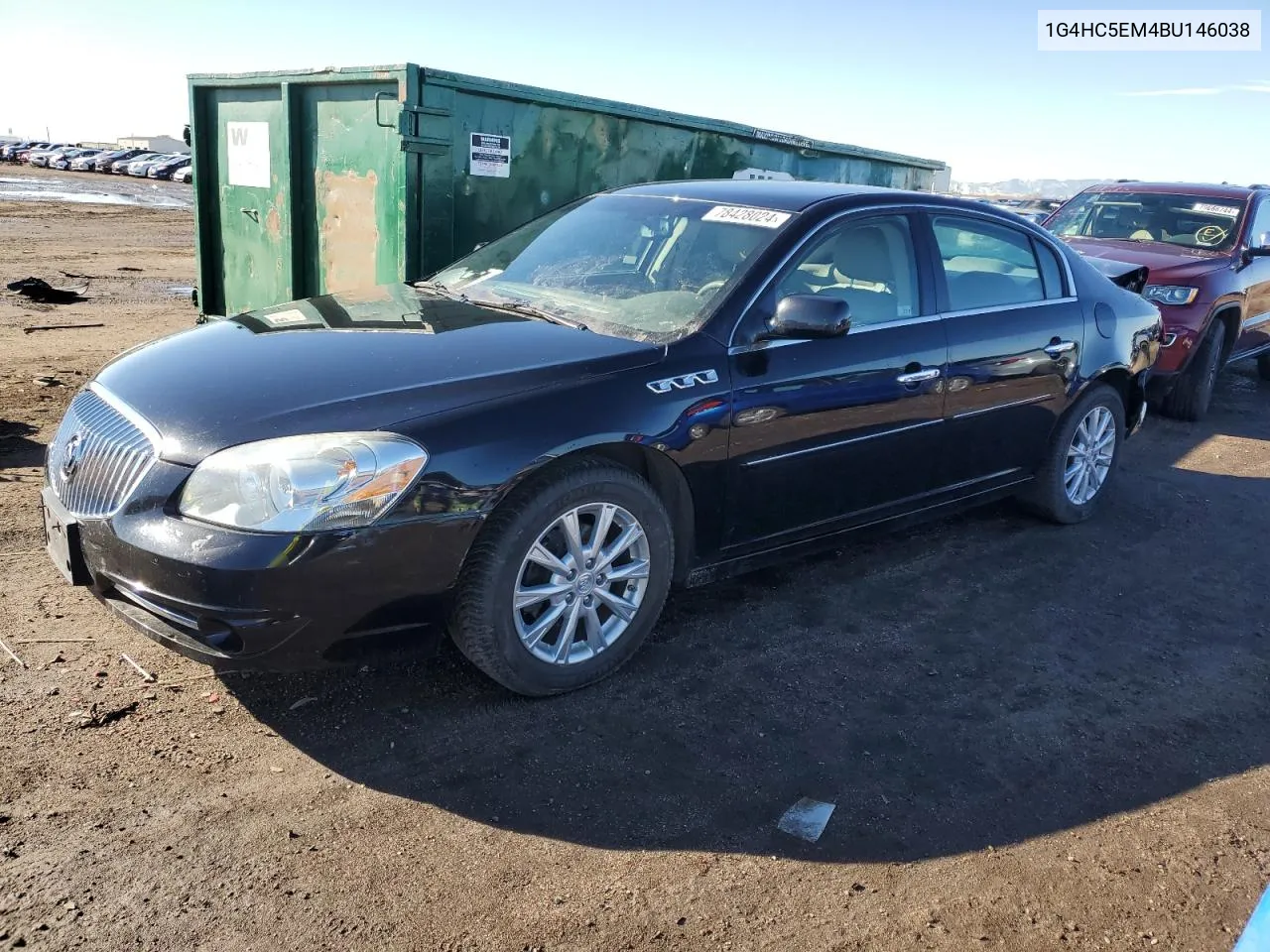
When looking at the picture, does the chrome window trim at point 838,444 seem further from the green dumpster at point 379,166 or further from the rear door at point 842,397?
the green dumpster at point 379,166

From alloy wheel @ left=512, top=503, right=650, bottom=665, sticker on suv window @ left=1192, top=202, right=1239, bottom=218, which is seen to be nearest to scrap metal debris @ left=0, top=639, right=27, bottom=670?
alloy wheel @ left=512, top=503, right=650, bottom=665

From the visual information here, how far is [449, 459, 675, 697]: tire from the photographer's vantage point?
10.4 ft

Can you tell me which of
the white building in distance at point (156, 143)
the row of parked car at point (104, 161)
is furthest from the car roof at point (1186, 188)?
the white building in distance at point (156, 143)

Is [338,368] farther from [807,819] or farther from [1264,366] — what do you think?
[1264,366]

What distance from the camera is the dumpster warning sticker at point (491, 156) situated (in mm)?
6699

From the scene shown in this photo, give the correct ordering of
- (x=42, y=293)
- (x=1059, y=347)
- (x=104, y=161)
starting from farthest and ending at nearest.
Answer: (x=104, y=161), (x=42, y=293), (x=1059, y=347)

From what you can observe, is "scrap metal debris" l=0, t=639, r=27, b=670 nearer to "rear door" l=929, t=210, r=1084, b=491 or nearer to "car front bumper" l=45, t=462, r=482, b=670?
"car front bumper" l=45, t=462, r=482, b=670

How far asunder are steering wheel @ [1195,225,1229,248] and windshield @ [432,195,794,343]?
6.50 meters

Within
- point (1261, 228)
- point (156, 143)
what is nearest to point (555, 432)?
point (1261, 228)

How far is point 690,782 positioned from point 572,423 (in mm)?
1163

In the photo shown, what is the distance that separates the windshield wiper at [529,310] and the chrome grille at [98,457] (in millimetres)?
1450

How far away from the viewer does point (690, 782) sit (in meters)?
3.08

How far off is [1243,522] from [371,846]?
17.6 ft

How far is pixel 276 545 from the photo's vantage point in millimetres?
2812
